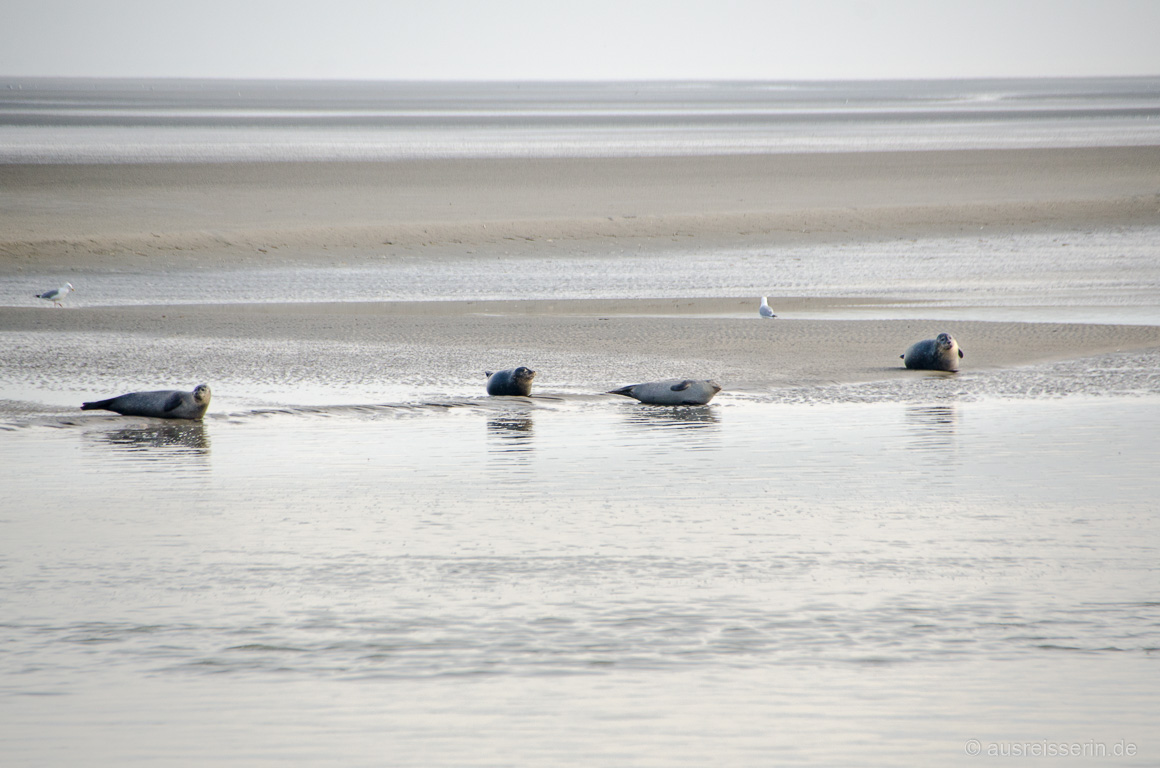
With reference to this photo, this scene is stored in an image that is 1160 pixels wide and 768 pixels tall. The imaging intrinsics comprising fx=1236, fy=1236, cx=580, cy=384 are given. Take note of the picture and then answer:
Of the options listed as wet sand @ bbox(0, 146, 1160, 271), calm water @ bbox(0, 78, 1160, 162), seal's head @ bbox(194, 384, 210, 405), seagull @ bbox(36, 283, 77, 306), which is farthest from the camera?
calm water @ bbox(0, 78, 1160, 162)

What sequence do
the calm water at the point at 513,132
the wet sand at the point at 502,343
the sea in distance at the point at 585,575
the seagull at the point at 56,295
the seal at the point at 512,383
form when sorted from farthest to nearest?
the calm water at the point at 513,132 < the seagull at the point at 56,295 < the wet sand at the point at 502,343 < the seal at the point at 512,383 < the sea in distance at the point at 585,575

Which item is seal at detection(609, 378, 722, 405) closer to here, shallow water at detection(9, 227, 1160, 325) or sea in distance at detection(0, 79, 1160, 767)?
sea in distance at detection(0, 79, 1160, 767)

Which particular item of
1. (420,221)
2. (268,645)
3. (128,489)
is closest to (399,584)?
(268,645)

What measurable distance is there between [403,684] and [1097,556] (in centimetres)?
275

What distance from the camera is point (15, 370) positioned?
30.9ft

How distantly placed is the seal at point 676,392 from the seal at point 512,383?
0.65m

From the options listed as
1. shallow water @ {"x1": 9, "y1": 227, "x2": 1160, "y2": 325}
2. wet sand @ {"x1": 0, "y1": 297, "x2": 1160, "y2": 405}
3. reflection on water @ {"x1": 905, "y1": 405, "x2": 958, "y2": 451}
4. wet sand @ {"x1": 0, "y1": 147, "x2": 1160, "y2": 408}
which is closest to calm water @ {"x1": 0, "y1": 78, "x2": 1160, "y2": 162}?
wet sand @ {"x1": 0, "y1": 147, "x2": 1160, "y2": 408}

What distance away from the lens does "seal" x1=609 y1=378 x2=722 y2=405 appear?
26.5 feet

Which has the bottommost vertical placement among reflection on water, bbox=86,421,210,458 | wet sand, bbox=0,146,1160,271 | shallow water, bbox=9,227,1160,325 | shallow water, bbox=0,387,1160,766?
shallow water, bbox=0,387,1160,766

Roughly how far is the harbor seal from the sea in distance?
0.97 ft

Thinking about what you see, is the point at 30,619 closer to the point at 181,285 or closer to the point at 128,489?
the point at 128,489

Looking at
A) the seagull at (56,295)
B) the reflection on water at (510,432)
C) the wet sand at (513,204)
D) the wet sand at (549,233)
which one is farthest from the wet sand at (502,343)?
the wet sand at (513,204)

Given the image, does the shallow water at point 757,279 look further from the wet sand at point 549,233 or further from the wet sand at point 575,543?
the wet sand at point 575,543

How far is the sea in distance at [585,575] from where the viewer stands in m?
3.34
